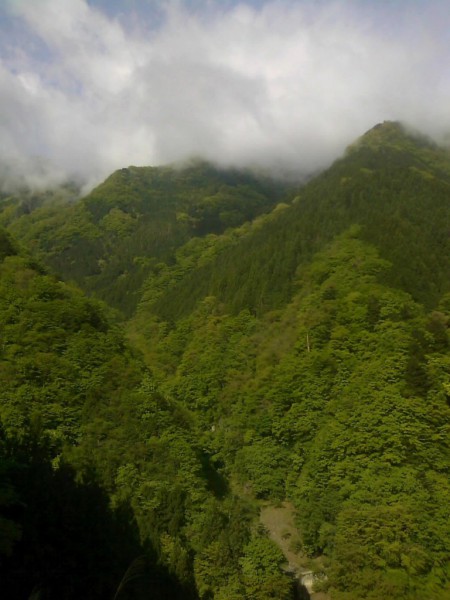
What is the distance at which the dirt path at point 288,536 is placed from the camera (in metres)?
51.6

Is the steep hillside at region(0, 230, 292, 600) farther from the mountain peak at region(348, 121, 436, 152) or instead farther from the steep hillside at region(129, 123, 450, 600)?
the mountain peak at region(348, 121, 436, 152)

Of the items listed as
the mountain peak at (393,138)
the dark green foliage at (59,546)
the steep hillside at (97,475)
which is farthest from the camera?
the mountain peak at (393,138)

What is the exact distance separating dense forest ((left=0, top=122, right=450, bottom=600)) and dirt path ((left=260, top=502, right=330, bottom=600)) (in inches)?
9.1

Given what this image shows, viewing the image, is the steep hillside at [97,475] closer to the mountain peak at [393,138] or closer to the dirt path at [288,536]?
the dirt path at [288,536]

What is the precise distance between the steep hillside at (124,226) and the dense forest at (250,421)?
31240 mm

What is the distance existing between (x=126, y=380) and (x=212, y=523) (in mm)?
19513

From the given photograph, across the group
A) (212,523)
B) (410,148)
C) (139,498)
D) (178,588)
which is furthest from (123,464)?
(410,148)

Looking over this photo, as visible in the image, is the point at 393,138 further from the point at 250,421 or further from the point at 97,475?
the point at 97,475

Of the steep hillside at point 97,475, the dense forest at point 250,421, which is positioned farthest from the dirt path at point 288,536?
the steep hillside at point 97,475

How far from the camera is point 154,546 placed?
1650 inches

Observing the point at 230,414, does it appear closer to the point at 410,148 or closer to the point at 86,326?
the point at 86,326

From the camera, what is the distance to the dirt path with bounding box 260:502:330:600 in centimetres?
5162

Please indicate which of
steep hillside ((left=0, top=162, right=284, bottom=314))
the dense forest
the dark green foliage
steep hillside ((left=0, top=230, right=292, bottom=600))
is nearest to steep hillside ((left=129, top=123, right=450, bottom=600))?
the dense forest

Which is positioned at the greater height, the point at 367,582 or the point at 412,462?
the point at 412,462
